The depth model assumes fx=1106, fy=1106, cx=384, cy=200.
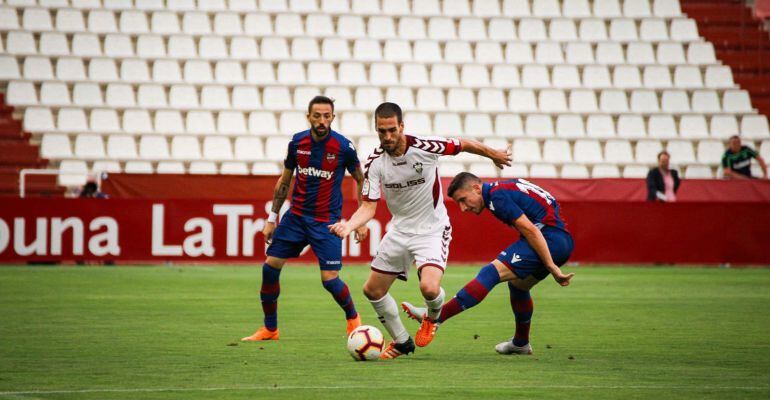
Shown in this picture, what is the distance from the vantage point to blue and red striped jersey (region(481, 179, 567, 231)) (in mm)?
8359

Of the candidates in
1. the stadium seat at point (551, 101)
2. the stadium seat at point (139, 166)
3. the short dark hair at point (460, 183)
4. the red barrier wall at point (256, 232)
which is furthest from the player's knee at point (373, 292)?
the stadium seat at point (551, 101)

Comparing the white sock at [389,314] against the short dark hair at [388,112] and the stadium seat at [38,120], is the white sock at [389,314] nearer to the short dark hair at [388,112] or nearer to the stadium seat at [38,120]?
the short dark hair at [388,112]

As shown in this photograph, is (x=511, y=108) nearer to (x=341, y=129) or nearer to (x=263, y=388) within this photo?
(x=341, y=129)

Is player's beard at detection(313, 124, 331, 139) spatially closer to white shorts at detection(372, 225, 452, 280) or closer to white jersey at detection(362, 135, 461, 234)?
white jersey at detection(362, 135, 461, 234)

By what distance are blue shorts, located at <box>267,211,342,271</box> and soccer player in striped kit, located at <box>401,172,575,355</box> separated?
1.24 meters

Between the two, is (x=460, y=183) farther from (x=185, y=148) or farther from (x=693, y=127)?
(x=693, y=127)

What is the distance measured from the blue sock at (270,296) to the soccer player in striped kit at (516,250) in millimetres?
1525

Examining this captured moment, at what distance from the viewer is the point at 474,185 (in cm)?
840

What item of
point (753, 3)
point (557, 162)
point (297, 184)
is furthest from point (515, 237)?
point (753, 3)

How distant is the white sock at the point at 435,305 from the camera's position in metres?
8.42

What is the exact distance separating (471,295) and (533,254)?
0.57 m

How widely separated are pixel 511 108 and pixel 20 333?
18.3 meters

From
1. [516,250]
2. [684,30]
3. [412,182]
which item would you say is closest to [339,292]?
[412,182]

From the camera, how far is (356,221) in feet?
27.7
